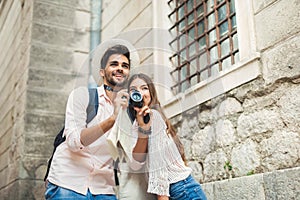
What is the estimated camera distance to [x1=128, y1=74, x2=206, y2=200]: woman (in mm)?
1915

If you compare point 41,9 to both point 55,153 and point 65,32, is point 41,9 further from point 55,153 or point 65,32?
point 55,153

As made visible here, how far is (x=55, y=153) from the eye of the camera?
202cm

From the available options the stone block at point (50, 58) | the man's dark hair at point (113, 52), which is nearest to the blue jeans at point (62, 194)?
the man's dark hair at point (113, 52)

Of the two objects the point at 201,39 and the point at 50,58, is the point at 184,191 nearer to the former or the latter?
the point at 201,39

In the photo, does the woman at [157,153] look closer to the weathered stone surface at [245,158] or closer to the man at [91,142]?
the man at [91,142]

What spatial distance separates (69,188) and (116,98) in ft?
1.63

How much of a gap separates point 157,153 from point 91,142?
334 millimetres

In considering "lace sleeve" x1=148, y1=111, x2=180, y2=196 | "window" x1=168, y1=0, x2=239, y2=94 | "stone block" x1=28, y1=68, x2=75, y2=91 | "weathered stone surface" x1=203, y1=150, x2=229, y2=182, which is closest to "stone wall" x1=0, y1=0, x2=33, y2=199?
"stone block" x1=28, y1=68, x2=75, y2=91

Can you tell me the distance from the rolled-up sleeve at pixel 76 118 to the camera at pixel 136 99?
24 centimetres

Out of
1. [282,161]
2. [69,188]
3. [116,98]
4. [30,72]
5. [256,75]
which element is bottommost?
[69,188]

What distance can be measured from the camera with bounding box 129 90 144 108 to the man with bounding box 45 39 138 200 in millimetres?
32

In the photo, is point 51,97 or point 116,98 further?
point 51,97

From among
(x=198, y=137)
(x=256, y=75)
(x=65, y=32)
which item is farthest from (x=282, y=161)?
(x=65, y=32)

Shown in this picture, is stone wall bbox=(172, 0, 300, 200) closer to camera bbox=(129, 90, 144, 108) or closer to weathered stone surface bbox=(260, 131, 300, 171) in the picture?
weathered stone surface bbox=(260, 131, 300, 171)
